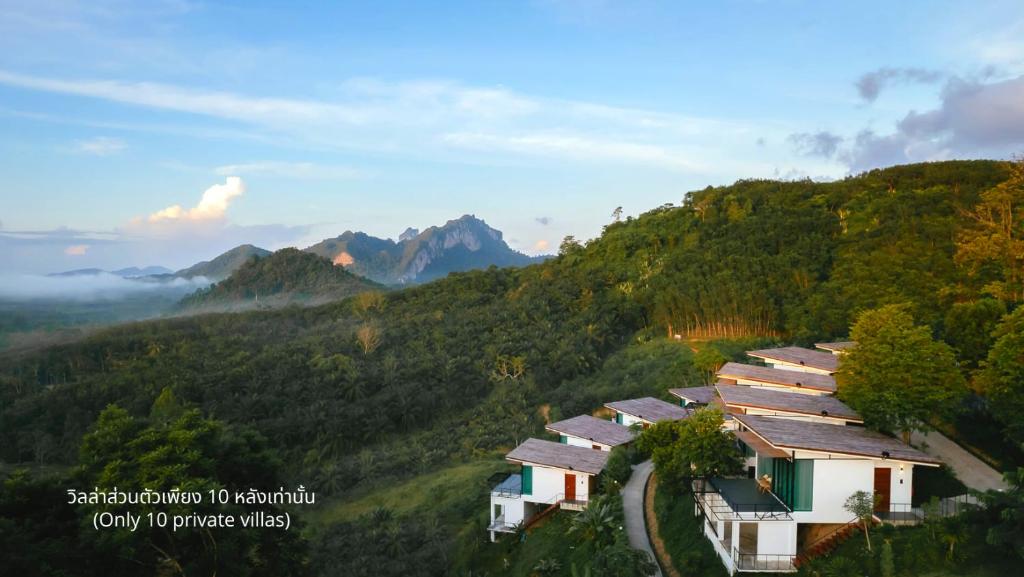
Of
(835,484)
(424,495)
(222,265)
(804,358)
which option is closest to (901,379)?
(835,484)

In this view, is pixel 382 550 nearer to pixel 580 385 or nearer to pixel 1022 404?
pixel 1022 404

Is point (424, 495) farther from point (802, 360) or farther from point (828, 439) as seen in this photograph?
point (828, 439)

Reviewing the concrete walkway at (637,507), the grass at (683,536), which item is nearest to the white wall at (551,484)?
the concrete walkway at (637,507)

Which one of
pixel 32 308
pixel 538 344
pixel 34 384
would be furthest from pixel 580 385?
pixel 32 308

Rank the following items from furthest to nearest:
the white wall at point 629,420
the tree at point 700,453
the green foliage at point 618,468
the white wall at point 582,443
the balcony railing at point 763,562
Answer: the white wall at point 629,420, the white wall at point 582,443, the green foliage at point 618,468, the tree at point 700,453, the balcony railing at point 763,562

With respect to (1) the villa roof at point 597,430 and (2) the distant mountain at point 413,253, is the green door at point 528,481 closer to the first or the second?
(1) the villa roof at point 597,430

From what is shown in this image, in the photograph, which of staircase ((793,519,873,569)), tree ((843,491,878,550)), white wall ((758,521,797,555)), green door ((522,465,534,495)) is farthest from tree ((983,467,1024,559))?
green door ((522,465,534,495))

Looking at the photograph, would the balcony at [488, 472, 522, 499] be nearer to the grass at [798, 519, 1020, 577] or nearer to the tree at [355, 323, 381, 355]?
the grass at [798, 519, 1020, 577]
